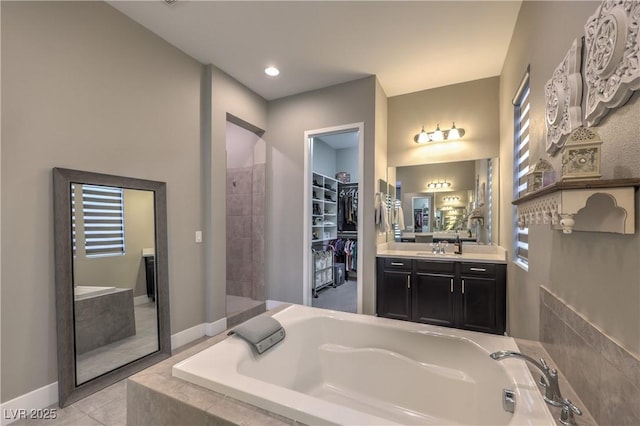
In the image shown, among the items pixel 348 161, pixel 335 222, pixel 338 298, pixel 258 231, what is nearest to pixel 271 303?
pixel 258 231

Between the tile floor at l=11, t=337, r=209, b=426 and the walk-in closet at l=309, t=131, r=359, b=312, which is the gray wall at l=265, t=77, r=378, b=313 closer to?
the walk-in closet at l=309, t=131, r=359, b=312

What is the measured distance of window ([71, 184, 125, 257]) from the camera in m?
2.01

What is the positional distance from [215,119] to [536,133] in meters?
2.97

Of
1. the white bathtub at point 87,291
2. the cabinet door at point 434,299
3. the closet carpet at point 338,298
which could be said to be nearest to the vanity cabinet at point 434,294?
the cabinet door at point 434,299

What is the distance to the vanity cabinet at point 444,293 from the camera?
2.77 metres

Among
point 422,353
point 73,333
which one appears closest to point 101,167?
point 73,333

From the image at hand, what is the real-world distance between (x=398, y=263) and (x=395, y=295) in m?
0.38

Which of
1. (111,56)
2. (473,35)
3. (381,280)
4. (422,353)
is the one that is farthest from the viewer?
(381,280)

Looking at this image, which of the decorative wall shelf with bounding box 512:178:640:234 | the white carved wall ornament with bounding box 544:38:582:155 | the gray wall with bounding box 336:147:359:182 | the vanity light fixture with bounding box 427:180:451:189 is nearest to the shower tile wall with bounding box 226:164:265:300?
the vanity light fixture with bounding box 427:180:451:189

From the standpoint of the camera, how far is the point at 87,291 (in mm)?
2031

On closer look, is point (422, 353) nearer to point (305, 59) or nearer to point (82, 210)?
point (82, 210)

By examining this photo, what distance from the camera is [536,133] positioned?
178cm

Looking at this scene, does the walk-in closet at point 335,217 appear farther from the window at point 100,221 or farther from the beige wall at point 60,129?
the window at point 100,221

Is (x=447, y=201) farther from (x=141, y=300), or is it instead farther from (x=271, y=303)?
(x=141, y=300)
